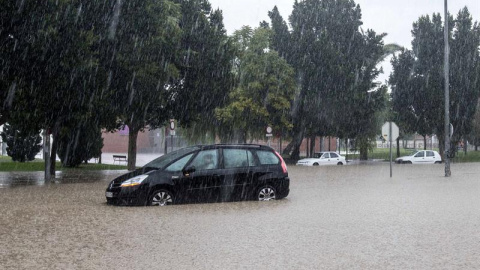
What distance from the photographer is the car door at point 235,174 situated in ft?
47.2

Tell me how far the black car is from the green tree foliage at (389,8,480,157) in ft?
140

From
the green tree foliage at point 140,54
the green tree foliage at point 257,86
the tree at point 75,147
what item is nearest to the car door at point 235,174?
the green tree foliage at point 140,54

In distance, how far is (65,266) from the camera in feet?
23.2

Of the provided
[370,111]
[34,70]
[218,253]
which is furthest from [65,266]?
[370,111]

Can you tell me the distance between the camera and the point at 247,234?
9.54 m

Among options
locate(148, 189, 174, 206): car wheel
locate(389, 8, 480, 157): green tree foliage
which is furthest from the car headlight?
locate(389, 8, 480, 157): green tree foliage

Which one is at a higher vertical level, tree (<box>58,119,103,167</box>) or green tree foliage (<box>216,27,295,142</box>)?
green tree foliage (<box>216,27,295,142</box>)

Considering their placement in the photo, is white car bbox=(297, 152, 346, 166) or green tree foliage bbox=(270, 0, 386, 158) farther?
green tree foliage bbox=(270, 0, 386, 158)

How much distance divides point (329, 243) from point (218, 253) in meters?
1.78

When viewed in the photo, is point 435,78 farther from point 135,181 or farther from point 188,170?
point 135,181

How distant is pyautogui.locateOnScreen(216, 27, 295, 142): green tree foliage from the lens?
45.0m

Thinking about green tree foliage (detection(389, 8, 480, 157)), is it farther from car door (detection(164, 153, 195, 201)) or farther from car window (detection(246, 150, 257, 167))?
car door (detection(164, 153, 195, 201))

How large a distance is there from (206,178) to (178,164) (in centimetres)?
74

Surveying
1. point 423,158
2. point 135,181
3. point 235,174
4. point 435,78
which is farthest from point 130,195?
point 435,78
